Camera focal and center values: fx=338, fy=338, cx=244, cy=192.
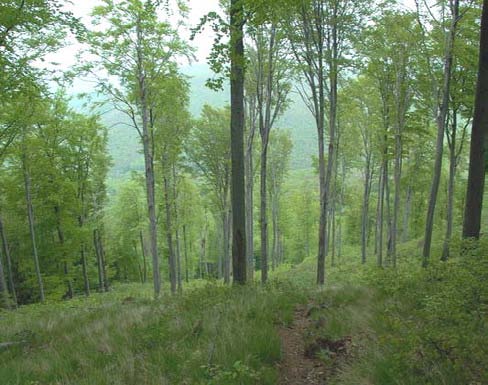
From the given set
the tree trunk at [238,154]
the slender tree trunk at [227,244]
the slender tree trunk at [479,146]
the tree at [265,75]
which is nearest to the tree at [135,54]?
the tree at [265,75]

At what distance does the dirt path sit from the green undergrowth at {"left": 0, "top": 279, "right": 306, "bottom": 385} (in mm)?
176

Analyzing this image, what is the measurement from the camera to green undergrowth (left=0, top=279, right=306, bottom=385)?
12.5 ft

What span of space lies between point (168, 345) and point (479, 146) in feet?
28.3

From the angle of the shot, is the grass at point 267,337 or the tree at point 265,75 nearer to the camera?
the grass at point 267,337

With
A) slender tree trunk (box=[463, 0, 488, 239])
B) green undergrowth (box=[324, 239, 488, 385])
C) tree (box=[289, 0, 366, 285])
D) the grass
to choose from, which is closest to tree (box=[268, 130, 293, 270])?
tree (box=[289, 0, 366, 285])

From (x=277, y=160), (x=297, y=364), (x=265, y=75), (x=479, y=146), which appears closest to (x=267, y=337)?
(x=297, y=364)

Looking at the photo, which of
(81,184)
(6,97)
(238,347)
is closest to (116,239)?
(81,184)

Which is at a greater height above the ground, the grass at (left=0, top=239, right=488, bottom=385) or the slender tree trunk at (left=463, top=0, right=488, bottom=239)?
the slender tree trunk at (left=463, top=0, right=488, bottom=239)

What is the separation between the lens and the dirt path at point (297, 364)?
3.89 meters

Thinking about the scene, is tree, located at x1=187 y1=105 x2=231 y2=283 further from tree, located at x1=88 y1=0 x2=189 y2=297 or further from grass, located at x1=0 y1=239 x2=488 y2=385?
grass, located at x1=0 y1=239 x2=488 y2=385

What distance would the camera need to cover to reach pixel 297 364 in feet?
14.1

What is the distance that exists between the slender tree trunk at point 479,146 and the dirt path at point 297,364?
6.18 m

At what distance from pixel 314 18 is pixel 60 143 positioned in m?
18.1

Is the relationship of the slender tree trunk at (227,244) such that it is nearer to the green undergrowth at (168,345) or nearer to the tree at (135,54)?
the tree at (135,54)
